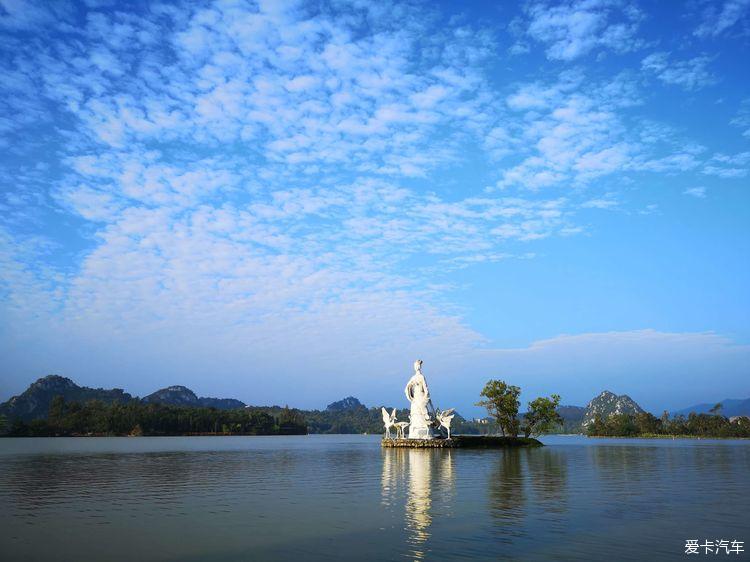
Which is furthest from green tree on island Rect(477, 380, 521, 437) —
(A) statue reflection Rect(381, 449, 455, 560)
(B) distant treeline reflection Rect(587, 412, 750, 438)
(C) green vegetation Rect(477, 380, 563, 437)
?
(B) distant treeline reflection Rect(587, 412, 750, 438)

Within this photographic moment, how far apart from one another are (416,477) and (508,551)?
2226 cm

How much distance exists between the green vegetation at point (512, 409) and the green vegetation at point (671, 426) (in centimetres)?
10147

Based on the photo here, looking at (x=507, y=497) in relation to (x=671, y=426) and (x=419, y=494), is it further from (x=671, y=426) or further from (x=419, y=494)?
(x=671, y=426)

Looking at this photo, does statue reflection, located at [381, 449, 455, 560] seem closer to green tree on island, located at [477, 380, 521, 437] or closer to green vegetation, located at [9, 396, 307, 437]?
green tree on island, located at [477, 380, 521, 437]

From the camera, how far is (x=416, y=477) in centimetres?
3812

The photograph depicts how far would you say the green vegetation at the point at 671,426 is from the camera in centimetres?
17775

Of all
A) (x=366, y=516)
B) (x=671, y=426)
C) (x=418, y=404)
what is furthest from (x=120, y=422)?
(x=366, y=516)

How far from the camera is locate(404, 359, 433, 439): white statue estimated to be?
81.4m

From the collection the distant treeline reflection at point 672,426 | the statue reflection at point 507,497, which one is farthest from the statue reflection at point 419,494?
the distant treeline reflection at point 672,426

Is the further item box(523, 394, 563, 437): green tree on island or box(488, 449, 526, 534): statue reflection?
box(523, 394, 563, 437): green tree on island

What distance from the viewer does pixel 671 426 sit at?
189 metres

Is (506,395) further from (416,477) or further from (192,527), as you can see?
(192,527)

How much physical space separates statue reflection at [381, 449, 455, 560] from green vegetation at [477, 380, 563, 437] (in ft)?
143

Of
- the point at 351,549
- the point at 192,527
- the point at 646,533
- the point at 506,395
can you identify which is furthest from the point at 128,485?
the point at 506,395
